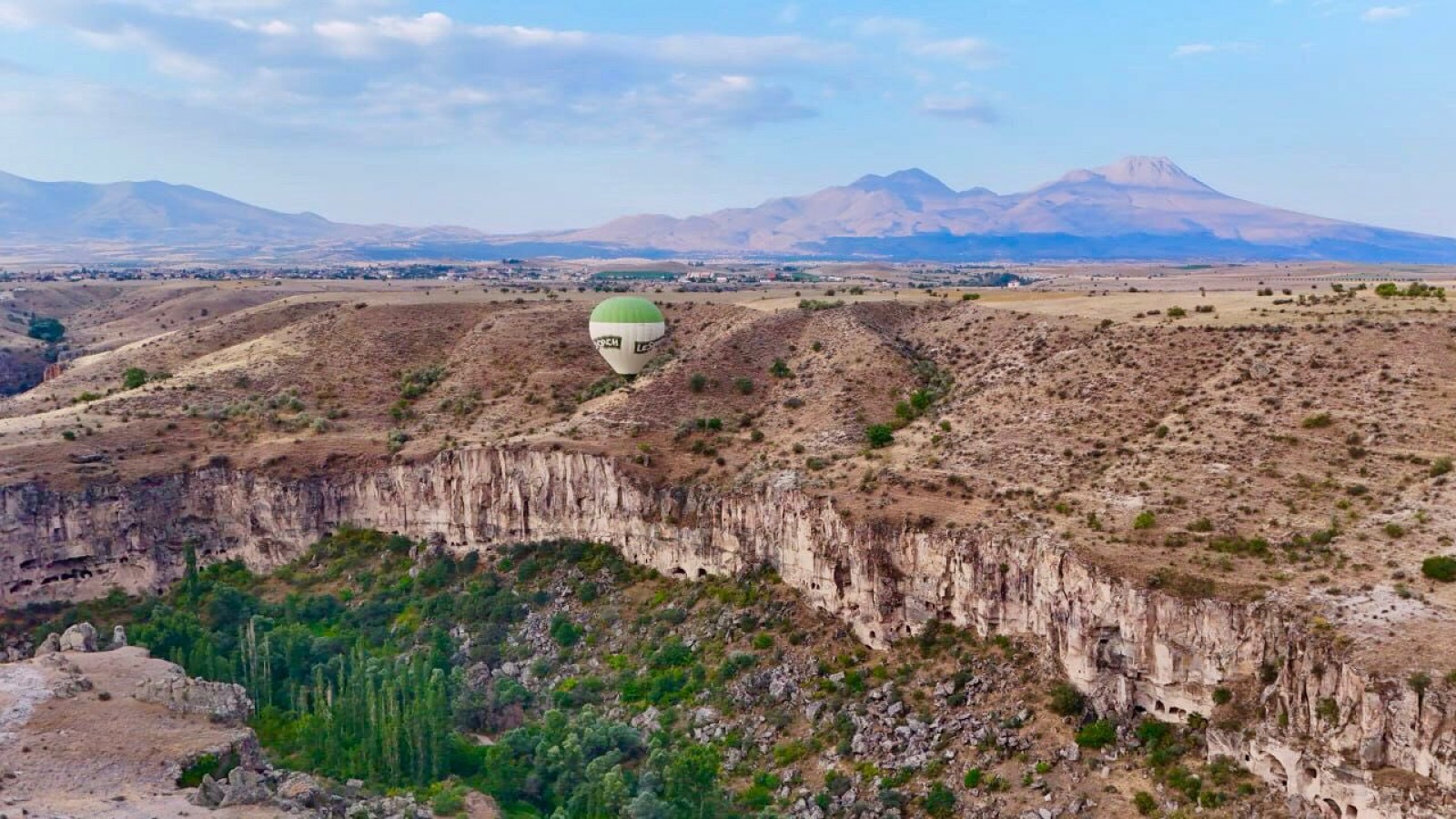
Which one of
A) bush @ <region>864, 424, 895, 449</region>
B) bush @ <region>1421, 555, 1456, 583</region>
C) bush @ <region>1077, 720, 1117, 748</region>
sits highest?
bush @ <region>864, 424, 895, 449</region>

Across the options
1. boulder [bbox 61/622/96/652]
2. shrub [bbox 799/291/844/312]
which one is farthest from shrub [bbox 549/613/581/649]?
shrub [bbox 799/291/844/312]

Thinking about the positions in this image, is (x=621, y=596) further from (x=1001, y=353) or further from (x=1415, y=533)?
(x=1415, y=533)

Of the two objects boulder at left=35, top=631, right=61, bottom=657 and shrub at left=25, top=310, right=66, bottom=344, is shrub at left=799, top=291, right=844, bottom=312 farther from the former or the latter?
shrub at left=25, top=310, right=66, bottom=344

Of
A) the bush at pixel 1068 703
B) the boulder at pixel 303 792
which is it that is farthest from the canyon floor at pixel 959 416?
the boulder at pixel 303 792

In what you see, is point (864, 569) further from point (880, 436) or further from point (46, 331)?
point (46, 331)

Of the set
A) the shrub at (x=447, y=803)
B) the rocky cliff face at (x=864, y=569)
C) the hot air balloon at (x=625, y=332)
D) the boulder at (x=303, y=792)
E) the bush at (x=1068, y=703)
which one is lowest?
the shrub at (x=447, y=803)

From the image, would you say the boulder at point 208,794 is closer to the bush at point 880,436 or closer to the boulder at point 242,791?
the boulder at point 242,791
